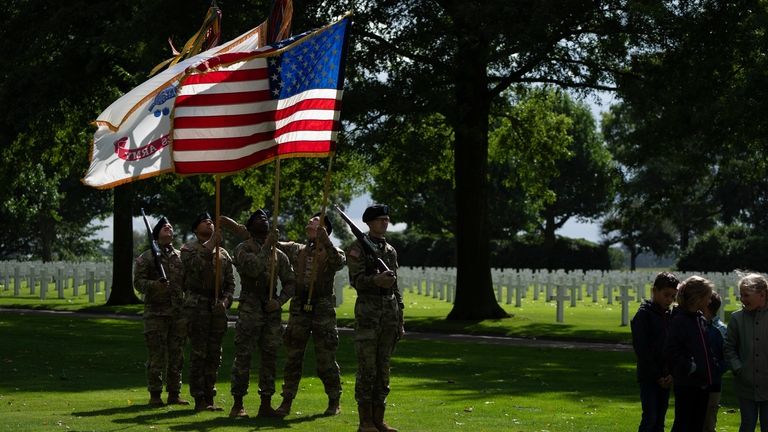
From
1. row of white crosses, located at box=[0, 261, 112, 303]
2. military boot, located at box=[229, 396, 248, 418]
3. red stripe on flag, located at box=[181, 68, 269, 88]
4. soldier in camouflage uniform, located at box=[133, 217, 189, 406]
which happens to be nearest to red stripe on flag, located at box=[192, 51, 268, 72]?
red stripe on flag, located at box=[181, 68, 269, 88]

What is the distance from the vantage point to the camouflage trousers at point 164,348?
13969mm

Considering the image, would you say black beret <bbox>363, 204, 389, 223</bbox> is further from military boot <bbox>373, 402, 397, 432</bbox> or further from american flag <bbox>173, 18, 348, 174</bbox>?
military boot <bbox>373, 402, 397, 432</bbox>

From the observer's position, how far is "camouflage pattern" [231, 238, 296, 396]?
12.8 meters

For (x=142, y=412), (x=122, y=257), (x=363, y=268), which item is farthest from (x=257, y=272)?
(x=122, y=257)

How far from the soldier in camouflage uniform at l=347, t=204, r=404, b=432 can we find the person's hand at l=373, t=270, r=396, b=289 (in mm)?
34

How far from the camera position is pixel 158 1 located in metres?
27.2

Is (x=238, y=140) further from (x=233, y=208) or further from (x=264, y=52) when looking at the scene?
(x=233, y=208)

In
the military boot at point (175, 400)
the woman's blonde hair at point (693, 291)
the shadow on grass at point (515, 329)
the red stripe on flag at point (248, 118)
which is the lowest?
the military boot at point (175, 400)

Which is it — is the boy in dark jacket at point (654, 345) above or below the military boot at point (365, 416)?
above

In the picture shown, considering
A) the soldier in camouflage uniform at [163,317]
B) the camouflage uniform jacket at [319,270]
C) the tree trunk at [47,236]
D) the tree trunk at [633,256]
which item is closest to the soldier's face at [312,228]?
the camouflage uniform jacket at [319,270]

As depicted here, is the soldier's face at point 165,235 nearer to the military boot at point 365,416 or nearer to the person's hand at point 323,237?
the person's hand at point 323,237

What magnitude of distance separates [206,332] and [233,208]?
4482cm

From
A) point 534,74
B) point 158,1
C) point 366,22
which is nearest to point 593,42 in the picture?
point 534,74

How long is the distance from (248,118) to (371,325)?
2.81 metres
